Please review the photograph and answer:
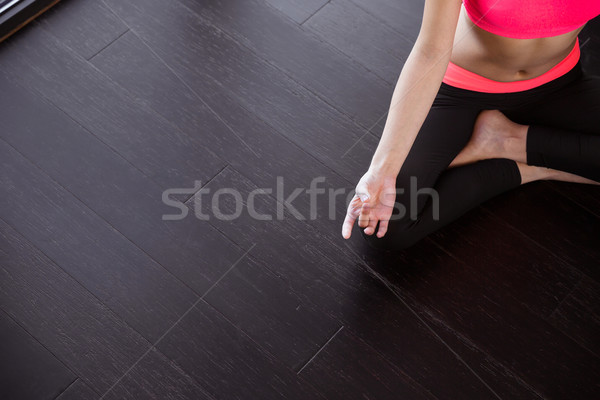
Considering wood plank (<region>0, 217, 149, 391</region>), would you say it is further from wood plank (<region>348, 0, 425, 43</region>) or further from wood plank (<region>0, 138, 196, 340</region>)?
wood plank (<region>348, 0, 425, 43</region>)

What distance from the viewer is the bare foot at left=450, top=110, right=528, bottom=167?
125 cm

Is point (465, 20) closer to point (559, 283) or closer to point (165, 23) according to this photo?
point (559, 283)

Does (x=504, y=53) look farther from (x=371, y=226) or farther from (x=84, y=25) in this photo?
(x=84, y=25)

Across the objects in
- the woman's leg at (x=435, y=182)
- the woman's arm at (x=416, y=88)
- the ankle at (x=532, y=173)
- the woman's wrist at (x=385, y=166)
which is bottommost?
the ankle at (x=532, y=173)

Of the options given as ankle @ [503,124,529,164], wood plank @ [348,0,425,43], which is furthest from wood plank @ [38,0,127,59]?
ankle @ [503,124,529,164]

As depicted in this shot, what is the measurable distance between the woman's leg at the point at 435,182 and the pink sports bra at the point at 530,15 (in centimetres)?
20

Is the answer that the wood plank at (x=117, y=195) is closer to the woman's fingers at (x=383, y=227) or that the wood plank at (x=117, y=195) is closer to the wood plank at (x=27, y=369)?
the wood plank at (x=27, y=369)

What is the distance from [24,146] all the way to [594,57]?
1.32 m

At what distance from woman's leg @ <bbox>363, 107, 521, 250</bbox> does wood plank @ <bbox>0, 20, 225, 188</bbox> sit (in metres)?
0.40

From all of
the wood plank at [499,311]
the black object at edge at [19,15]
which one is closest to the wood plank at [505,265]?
the wood plank at [499,311]

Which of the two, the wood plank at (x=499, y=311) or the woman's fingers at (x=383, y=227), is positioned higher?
the woman's fingers at (x=383, y=227)

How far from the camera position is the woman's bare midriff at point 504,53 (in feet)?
3.55

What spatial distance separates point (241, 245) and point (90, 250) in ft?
0.97

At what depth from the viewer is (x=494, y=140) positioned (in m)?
1.25
